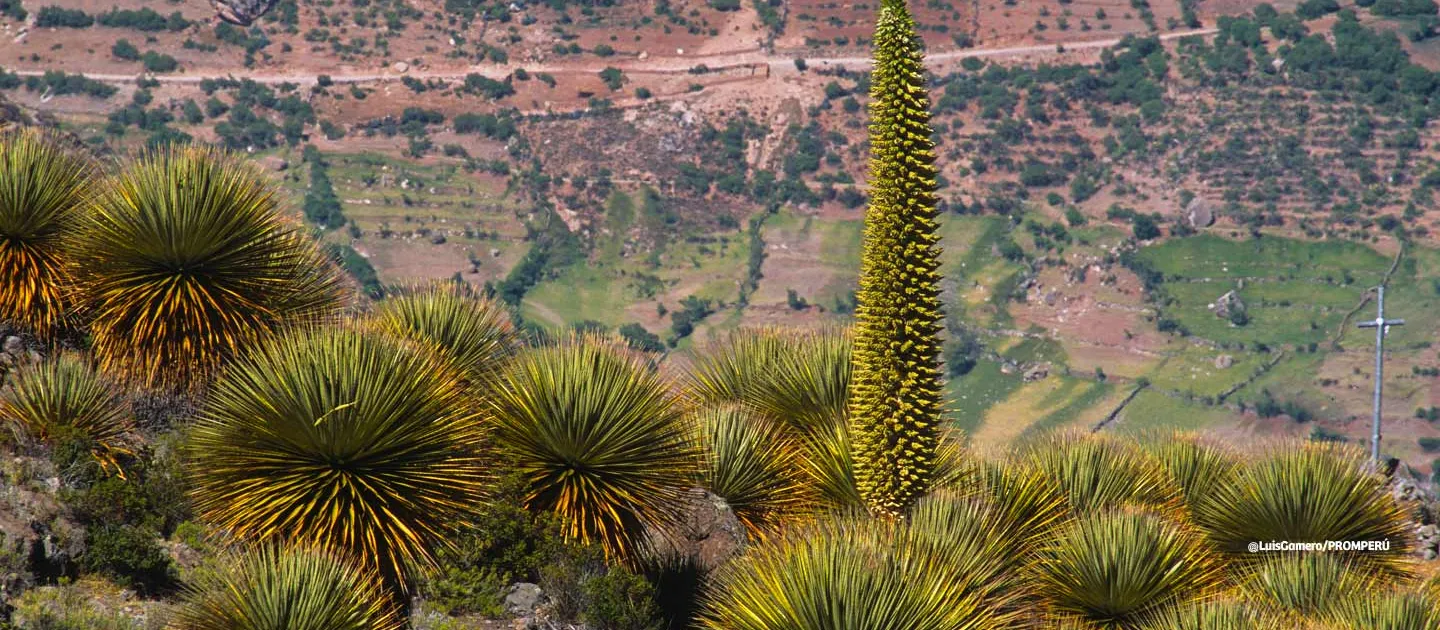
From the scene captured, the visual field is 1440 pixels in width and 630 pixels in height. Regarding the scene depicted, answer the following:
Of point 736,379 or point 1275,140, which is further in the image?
point 1275,140

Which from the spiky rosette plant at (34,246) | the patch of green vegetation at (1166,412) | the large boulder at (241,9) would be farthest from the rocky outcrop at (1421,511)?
the large boulder at (241,9)

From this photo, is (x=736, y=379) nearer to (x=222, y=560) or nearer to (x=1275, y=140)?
(x=222, y=560)

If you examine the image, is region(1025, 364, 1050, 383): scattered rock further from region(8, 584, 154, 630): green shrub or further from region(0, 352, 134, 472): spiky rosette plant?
region(8, 584, 154, 630): green shrub

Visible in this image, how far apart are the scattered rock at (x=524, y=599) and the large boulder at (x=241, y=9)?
18564 centimetres

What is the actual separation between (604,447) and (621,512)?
0.83 m

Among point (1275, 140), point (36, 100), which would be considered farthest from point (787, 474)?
point (36, 100)

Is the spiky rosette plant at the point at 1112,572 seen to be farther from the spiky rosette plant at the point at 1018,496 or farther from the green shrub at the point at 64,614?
the green shrub at the point at 64,614

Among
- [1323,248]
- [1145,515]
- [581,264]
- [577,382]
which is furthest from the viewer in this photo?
[581,264]

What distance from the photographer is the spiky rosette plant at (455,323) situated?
1881 centimetres

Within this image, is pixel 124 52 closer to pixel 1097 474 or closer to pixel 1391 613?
pixel 1097 474

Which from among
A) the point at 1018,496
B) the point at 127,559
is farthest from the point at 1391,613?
the point at 127,559

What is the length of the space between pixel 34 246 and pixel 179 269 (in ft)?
7.60

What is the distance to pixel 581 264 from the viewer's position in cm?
15162

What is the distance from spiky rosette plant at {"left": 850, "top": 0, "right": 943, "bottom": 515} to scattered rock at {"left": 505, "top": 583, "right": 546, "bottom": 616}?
3455 millimetres
